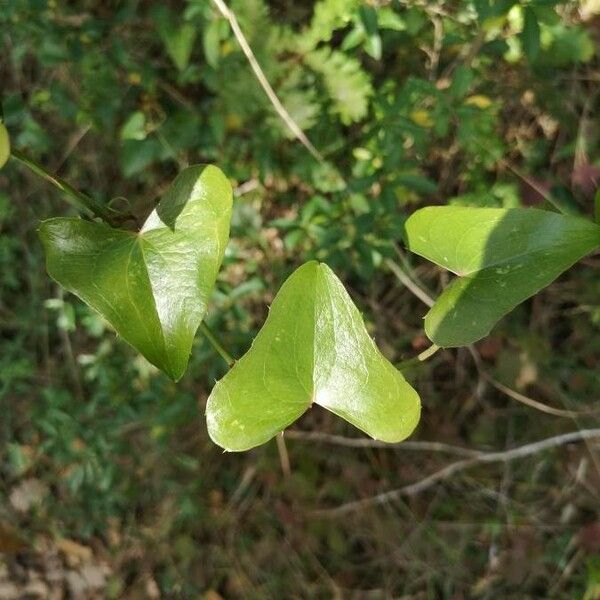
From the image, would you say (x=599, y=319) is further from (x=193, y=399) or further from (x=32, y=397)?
(x=32, y=397)

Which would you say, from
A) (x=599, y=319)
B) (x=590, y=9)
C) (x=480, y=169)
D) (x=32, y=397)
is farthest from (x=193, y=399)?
(x=590, y=9)

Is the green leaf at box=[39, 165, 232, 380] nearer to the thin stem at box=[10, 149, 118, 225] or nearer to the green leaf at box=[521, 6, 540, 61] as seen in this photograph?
the thin stem at box=[10, 149, 118, 225]

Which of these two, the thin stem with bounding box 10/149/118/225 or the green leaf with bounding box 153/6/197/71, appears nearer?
the thin stem with bounding box 10/149/118/225

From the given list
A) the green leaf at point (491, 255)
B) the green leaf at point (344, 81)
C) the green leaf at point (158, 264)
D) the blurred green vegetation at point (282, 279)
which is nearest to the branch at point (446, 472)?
the blurred green vegetation at point (282, 279)

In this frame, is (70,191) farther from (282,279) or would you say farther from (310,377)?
(282,279)

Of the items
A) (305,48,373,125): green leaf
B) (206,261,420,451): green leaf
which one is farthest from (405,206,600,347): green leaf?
(305,48,373,125): green leaf

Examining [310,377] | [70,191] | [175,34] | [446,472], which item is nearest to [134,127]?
[175,34]
